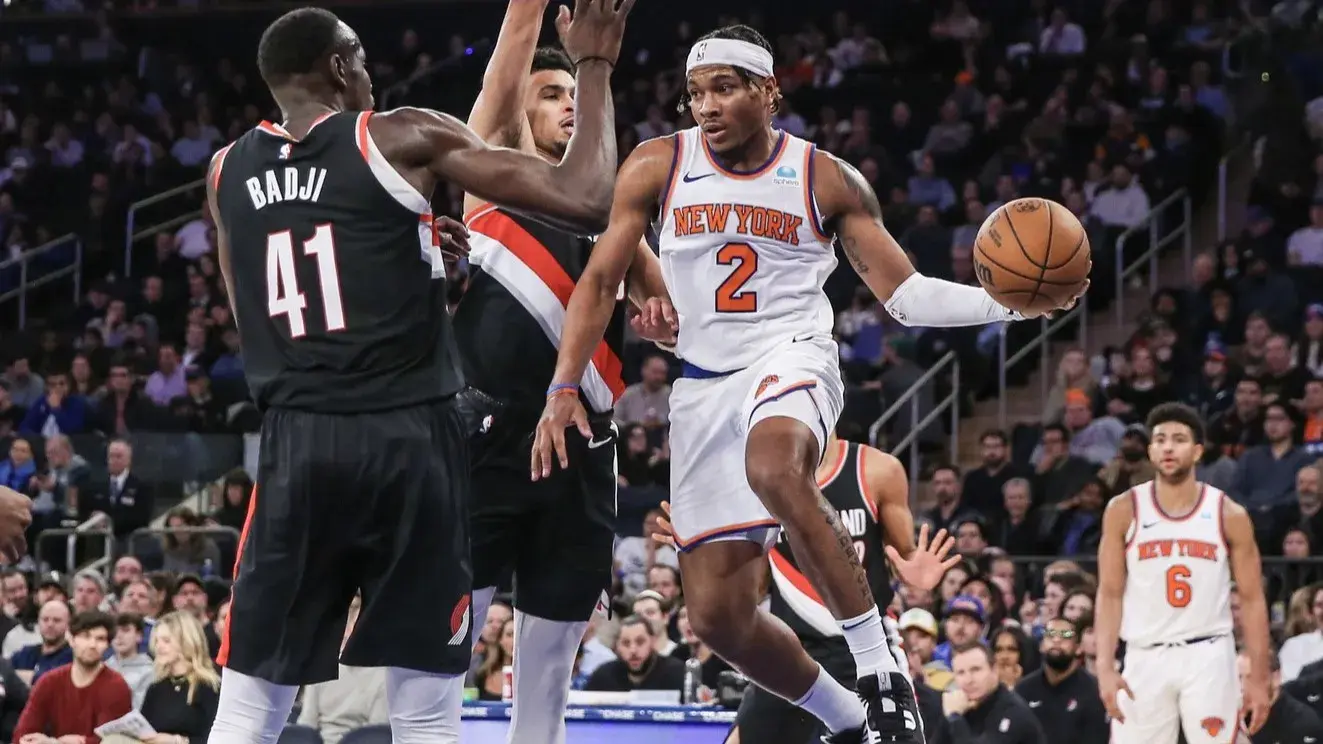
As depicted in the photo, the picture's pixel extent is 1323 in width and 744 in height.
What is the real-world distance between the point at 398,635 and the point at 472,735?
11.1ft

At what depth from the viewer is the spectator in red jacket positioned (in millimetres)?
10953

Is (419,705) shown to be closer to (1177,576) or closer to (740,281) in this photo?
(740,281)

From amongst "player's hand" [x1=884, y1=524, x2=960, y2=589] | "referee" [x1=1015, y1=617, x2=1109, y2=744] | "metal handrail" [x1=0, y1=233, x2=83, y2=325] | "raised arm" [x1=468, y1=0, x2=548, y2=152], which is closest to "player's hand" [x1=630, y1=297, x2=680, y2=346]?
"raised arm" [x1=468, y1=0, x2=548, y2=152]

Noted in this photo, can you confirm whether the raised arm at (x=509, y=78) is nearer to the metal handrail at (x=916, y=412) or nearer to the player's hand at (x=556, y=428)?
the player's hand at (x=556, y=428)

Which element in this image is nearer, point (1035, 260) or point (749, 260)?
point (1035, 260)

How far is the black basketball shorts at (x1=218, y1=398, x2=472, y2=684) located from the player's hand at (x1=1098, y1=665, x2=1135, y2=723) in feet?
18.2

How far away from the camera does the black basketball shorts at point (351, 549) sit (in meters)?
4.78

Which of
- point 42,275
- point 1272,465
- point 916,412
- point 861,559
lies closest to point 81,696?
point 861,559

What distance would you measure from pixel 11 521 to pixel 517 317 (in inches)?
89.6

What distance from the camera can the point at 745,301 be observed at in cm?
640

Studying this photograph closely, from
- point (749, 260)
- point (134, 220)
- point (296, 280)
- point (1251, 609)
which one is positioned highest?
point (134, 220)

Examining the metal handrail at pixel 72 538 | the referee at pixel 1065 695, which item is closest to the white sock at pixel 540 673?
the referee at pixel 1065 695

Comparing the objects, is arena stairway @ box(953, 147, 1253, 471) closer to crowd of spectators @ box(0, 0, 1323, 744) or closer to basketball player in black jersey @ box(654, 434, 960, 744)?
crowd of spectators @ box(0, 0, 1323, 744)

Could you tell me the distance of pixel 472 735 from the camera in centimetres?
805
